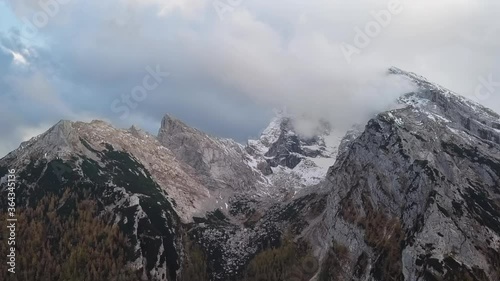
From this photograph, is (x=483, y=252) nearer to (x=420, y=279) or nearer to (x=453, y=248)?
(x=453, y=248)

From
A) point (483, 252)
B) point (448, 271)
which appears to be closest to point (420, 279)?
point (448, 271)

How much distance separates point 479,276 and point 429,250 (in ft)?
62.4

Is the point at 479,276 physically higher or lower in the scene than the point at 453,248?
lower

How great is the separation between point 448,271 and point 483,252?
20.5 metres

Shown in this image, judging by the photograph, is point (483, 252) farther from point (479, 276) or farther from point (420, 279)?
point (420, 279)

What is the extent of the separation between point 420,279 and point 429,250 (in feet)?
44.0

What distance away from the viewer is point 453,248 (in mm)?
198000

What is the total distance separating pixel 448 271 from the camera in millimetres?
188125

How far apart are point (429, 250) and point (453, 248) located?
29.1 feet

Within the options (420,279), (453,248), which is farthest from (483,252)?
(420,279)

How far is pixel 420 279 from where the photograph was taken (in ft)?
624

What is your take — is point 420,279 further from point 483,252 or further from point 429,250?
point 483,252

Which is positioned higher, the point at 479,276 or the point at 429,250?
the point at 429,250

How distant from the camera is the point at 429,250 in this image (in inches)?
7810
